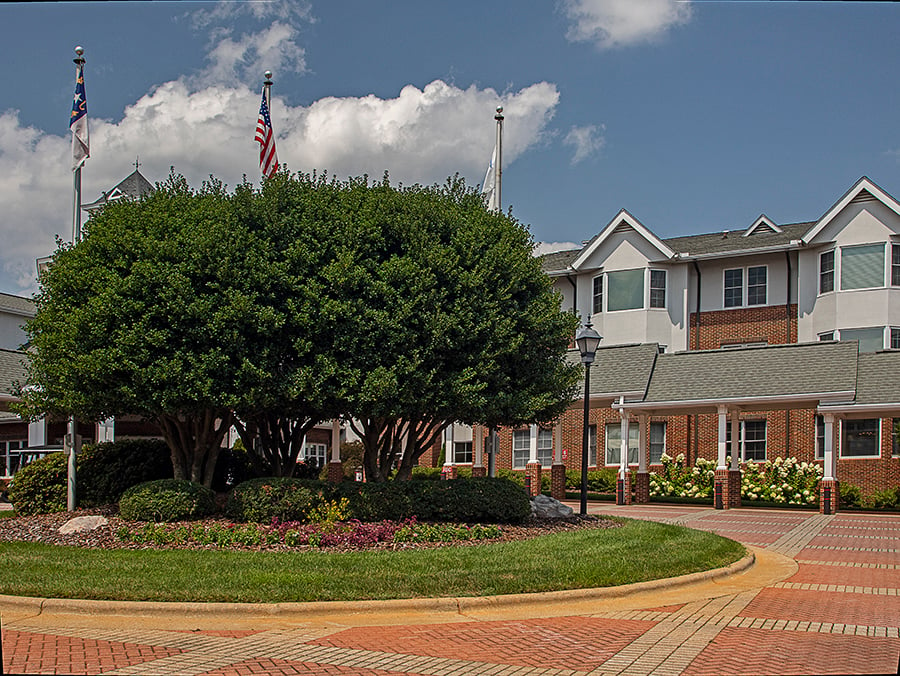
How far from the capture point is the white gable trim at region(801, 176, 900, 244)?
3331 centimetres

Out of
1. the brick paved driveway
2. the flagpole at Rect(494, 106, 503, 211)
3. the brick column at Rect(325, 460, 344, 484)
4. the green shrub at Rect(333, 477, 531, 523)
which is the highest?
the flagpole at Rect(494, 106, 503, 211)

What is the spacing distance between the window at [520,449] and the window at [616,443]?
3861 millimetres

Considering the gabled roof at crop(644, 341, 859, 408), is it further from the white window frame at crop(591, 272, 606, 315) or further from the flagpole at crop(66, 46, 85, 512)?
the flagpole at crop(66, 46, 85, 512)

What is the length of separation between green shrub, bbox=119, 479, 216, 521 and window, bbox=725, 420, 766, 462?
24.3 meters

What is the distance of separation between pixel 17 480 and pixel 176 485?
15.1 feet

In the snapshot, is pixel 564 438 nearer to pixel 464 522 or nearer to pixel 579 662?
pixel 464 522

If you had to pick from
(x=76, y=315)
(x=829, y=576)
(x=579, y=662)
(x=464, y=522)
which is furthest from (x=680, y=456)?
(x=579, y=662)

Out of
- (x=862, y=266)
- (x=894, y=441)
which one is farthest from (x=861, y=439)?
(x=862, y=266)

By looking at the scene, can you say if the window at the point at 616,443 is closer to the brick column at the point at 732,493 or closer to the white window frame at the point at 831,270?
the brick column at the point at 732,493

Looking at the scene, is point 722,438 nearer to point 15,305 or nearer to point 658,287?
point 658,287

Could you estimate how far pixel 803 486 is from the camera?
94.8 feet

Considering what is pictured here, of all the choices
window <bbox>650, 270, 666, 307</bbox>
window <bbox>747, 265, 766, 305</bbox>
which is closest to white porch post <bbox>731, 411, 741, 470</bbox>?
window <bbox>747, 265, 766, 305</bbox>

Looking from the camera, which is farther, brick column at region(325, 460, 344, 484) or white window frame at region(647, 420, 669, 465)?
white window frame at region(647, 420, 669, 465)

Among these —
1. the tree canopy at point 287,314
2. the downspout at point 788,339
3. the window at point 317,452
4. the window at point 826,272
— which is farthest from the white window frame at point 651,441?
the tree canopy at point 287,314
